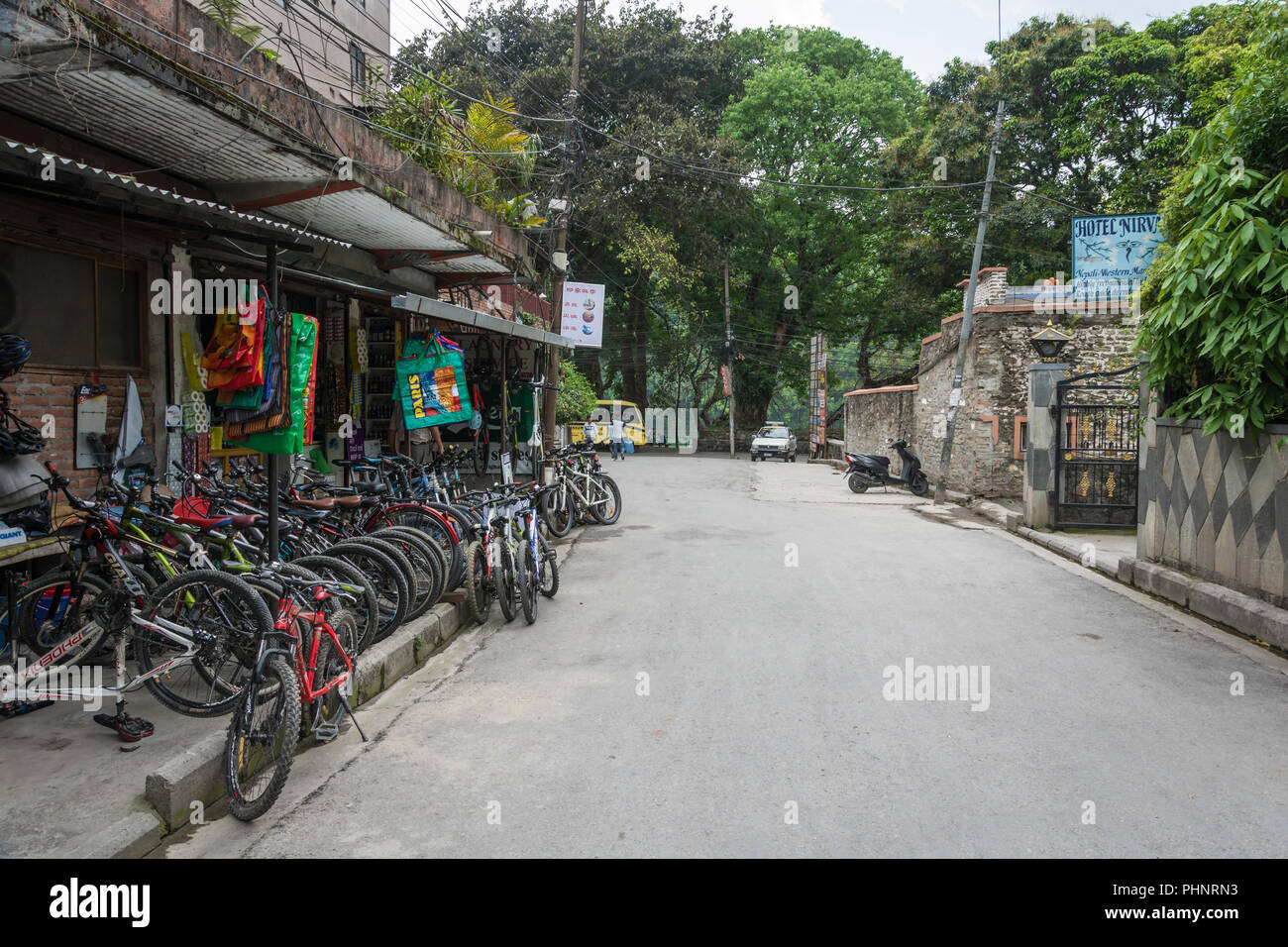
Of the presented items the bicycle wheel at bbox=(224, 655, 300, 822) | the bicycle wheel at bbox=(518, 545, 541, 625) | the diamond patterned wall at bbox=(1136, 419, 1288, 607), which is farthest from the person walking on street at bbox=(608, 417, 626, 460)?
the bicycle wheel at bbox=(224, 655, 300, 822)

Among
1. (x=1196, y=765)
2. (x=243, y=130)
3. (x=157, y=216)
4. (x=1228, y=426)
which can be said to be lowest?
(x=1196, y=765)

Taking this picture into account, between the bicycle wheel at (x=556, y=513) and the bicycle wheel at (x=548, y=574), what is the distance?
359cm

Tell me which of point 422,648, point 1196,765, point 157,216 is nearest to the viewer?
point 1196,765

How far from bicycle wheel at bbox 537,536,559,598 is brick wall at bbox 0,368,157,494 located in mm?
3570

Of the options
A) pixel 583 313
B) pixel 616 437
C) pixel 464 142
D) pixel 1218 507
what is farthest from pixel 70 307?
pixel 616 437

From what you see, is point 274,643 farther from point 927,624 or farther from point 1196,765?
point 927,624

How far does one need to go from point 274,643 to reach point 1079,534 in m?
11.7

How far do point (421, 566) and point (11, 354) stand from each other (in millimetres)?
2971

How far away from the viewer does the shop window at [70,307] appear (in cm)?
567

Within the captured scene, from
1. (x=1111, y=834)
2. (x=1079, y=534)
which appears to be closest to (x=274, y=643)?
(x=1111, y=834)

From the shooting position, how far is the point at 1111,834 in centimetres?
359

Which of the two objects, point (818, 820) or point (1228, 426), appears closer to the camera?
point (818, 820)

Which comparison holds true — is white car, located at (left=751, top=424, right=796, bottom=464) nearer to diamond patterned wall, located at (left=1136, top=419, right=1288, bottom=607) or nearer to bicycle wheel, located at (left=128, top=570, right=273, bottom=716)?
diamond patterned wall, located at (left=1136, top=419, right=1288, bottom=607)

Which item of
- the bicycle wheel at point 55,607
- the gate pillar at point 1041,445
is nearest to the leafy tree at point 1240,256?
the gate pillar at point 1041,445
